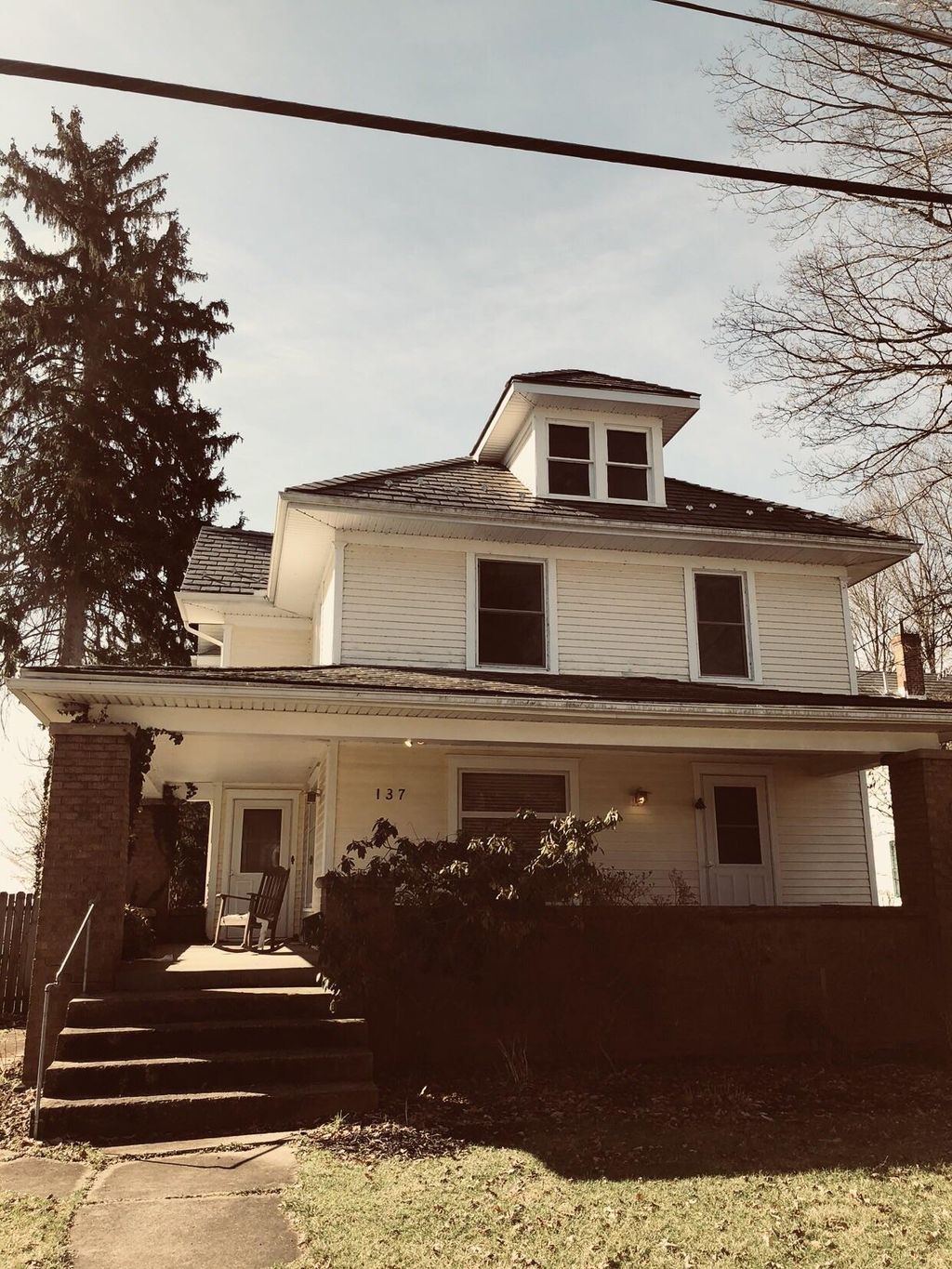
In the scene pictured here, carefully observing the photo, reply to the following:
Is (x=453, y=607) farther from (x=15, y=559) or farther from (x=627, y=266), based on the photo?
(x=15, y=559)

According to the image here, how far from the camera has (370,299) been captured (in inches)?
316

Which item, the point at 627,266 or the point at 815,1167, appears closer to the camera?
the point at 815,1167

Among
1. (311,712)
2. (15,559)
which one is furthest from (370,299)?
(15,559)

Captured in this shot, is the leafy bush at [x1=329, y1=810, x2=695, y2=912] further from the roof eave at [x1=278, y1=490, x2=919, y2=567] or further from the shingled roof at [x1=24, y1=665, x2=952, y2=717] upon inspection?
the roof eave at [x1=278, y1=490, x2=919, y2=567]

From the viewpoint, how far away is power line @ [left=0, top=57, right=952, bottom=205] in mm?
4699

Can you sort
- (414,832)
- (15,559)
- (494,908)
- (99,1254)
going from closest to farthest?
1. (99,1254)
2. (494,908)
3. (414,832)
4. (15,559)

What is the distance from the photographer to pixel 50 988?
27.7 ft

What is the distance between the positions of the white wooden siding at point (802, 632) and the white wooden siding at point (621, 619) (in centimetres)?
121

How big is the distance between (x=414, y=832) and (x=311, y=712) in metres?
2.68

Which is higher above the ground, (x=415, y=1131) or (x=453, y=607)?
(x=453, y=607)

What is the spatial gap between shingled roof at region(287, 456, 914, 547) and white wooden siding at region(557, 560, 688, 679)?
0.73m

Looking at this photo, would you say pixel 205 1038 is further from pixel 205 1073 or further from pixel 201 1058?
pixel 205 1073

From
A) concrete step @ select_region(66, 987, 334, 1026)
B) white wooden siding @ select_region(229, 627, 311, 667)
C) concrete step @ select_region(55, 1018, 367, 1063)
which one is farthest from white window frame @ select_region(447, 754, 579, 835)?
white wooden siding @ select_region(229, 627, 311, 667)

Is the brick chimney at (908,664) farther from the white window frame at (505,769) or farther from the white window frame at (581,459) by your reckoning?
the white window frame at (505,769)
